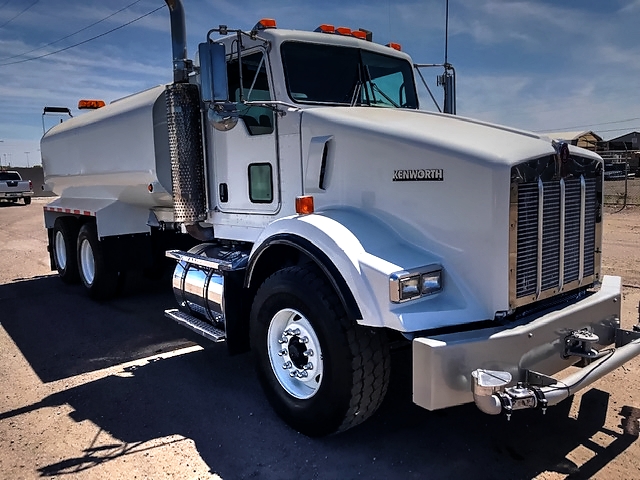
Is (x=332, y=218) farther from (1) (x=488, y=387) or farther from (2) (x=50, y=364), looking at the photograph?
(2) (x=50, y=364)

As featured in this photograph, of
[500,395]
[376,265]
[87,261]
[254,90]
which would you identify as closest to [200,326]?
[254,90]

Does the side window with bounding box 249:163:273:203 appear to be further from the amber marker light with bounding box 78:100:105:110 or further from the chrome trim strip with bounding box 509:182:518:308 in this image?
the amber marker light with bounding box 78:100:105:110

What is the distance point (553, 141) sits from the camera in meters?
3.62

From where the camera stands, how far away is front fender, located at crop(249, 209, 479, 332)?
3148 mm

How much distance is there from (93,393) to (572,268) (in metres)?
3.98

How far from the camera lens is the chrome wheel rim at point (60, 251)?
9.20 metres

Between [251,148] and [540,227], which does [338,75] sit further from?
[540,227]

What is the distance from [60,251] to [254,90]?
6328mm

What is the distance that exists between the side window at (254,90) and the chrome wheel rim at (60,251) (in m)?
5.65

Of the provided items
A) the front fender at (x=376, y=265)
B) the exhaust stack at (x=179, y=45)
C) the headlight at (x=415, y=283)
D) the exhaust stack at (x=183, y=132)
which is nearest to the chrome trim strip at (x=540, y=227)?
the front fender at (x=376, y=265)

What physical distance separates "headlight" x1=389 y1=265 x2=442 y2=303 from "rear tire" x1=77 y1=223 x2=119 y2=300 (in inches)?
220

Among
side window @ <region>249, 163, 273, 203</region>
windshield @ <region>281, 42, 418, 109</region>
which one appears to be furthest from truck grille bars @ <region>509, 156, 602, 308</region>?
side window @ <region>249, 163, 273, 203</region>

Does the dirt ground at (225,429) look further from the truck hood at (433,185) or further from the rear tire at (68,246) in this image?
the rear tire at (68,246)

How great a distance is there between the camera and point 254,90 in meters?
4.71
